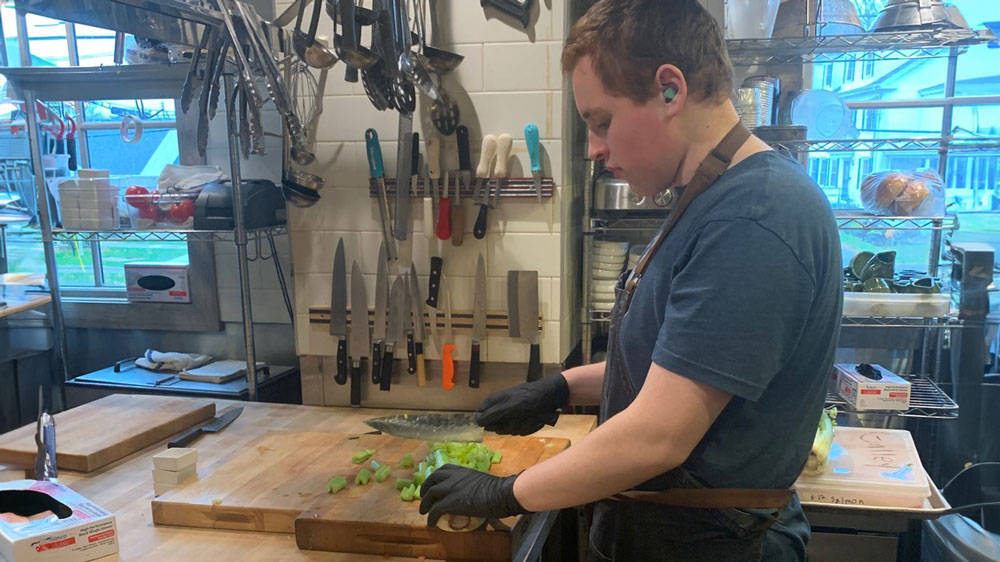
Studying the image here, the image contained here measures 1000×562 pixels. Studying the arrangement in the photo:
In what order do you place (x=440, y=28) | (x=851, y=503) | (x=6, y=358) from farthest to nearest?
(x=6, y=358) → (x=440, y=28) → (x=851, y=503)

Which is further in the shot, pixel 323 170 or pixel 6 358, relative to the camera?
pixel 6 358

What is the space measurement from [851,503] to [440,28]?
4.95 ft

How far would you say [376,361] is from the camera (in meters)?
2.00

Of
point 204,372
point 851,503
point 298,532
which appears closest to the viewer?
point 298,532

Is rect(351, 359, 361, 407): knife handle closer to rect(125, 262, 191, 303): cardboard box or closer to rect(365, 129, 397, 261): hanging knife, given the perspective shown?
rect(365, 129, 397, 261): hanging knife

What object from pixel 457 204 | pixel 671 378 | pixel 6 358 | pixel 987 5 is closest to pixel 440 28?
pixel 457 204

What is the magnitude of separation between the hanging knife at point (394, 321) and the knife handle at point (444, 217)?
174 mm

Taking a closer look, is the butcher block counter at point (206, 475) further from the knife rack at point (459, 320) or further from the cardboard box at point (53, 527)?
the knife rack at point (459, 320)

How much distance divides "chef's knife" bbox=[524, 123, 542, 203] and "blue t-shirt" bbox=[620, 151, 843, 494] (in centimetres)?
85

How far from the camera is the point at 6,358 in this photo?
8.84ft

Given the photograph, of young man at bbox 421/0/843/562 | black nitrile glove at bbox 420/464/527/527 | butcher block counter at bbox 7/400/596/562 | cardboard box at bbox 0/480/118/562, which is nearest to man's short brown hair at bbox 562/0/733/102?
young man at bbox 421/0/843/562

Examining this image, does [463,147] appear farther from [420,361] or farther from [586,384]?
[586,384]

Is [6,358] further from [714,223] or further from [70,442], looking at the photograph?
[714,223]

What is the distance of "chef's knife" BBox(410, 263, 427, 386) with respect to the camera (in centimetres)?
194
